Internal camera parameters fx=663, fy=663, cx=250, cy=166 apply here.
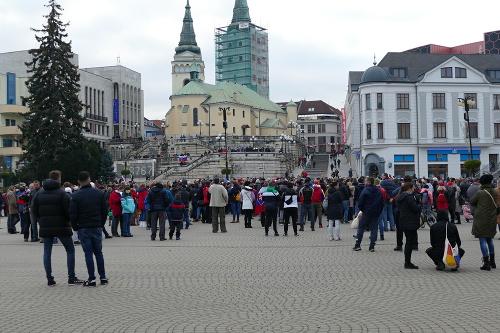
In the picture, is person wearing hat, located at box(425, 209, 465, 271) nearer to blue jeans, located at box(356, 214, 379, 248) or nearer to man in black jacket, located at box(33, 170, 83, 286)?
blue jeans, located at box(356, 214, 379, 248)

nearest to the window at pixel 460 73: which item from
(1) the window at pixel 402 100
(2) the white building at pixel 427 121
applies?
(2) the white building at pixel 427 121

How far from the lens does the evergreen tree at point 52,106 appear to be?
5259 centimetres

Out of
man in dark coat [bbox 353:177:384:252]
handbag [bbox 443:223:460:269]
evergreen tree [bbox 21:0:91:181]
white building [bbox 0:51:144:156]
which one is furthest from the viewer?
white building [bbox 0:51:144:156]

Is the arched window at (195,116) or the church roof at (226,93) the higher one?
the church roof at (226,93)

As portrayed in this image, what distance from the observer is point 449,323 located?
765 cm

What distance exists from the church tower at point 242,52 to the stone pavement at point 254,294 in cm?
10848

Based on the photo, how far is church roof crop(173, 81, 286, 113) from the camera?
106562 millimetres

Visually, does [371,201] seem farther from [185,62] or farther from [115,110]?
[185,62]

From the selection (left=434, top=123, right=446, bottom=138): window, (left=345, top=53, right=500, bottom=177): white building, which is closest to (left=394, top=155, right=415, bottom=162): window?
(left=345, top=53, right=500, bottom=177): white building

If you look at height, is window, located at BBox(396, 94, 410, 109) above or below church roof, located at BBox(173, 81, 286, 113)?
below

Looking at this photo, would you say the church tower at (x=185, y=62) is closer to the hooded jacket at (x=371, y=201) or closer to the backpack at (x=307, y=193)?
the backpack at (x=307, y=193)

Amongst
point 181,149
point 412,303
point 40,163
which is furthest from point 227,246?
point 181,149

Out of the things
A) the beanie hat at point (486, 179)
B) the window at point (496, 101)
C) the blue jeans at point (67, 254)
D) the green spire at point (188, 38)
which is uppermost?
the green spire at point (188, 38)

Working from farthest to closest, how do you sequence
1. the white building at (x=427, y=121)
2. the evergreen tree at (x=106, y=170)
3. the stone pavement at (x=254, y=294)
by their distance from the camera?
1. the evergreen tree at (x=106, y=170)
2. the white building at (x=427, y=121)
3. the stone pavement at (x=254, y=294)
